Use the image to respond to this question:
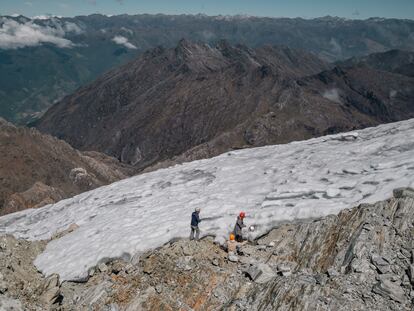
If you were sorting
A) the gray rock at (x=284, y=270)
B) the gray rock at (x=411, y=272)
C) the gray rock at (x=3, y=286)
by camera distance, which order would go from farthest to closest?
the gray rock at (x=3, y=286) < the gray rock at (x=284, y=270) < the gray rock at (x=411, y=272)

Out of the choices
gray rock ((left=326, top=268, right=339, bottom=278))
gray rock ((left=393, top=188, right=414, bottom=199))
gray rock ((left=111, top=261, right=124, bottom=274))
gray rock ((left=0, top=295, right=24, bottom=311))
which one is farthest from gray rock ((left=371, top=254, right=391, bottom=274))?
gray rock ((left=0, top=295, right=24, bottom=311))

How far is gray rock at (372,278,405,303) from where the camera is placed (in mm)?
16598

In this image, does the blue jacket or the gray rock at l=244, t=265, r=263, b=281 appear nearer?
the gray rock at l=244, t=265, r=263, b=281

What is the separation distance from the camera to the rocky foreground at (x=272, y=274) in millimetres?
17531

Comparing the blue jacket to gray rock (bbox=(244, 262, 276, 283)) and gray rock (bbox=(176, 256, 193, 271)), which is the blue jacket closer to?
gray rock (bbox=(176, 256, 193, 271))

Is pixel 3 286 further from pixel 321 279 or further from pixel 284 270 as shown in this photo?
pixel 321 279

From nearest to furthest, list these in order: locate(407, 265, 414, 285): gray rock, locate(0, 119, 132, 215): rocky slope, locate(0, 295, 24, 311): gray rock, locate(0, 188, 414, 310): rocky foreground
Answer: locate(407, 265, 414, 285): gray rock → locate(0, 188, 414, 310): rocky foreground → locate(0, 295, 24, 311): gray rock → locate(0, 119, 132, 215): rocky slope

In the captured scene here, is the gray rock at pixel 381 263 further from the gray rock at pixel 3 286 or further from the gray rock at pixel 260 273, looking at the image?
the gray rock at pixel 3 286

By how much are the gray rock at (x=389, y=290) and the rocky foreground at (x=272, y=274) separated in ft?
0.12

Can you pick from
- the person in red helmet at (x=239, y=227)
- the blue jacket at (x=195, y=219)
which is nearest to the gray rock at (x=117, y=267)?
the blue jacket at (x=195, y=219)

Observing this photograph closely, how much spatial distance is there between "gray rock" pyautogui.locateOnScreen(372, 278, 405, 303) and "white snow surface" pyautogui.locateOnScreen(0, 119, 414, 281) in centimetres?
554

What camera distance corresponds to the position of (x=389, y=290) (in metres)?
16.8

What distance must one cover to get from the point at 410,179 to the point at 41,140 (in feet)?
507

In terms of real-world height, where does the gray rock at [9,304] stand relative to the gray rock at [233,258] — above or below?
below
